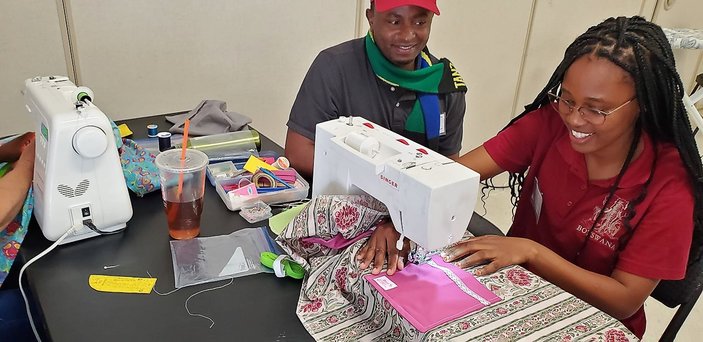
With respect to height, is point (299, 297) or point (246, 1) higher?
point (246, 1)

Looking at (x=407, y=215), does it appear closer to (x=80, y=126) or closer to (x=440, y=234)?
(x=440, y=234)

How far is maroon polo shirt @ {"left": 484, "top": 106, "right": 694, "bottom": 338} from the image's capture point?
1.02 meters

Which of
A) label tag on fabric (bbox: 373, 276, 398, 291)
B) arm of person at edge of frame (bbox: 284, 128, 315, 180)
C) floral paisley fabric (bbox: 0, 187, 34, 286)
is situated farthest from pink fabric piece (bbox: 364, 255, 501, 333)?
floral paisley fabric (bbox: 0, 187, 34, 286)

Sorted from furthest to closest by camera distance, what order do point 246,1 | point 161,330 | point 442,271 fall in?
point 246,1 → point 442,271 → point 161,330

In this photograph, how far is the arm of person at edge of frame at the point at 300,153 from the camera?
143cm

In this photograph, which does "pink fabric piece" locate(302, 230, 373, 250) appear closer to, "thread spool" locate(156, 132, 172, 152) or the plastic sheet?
the plastic sheet

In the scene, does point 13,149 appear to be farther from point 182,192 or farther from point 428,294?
point 428,294

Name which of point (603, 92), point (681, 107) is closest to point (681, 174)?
point (681, 107)

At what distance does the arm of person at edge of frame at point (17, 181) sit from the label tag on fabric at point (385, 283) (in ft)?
2.29

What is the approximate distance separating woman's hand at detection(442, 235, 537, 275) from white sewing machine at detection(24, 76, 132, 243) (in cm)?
67

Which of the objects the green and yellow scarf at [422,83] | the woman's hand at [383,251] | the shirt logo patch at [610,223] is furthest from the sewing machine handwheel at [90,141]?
the shirt logo patch at [610,223]

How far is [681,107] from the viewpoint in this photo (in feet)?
3.37

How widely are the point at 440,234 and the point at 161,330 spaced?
473 millimetres

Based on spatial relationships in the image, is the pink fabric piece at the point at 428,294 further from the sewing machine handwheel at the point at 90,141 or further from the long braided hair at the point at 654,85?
the sewing machine handwheel at the point at 90,141
